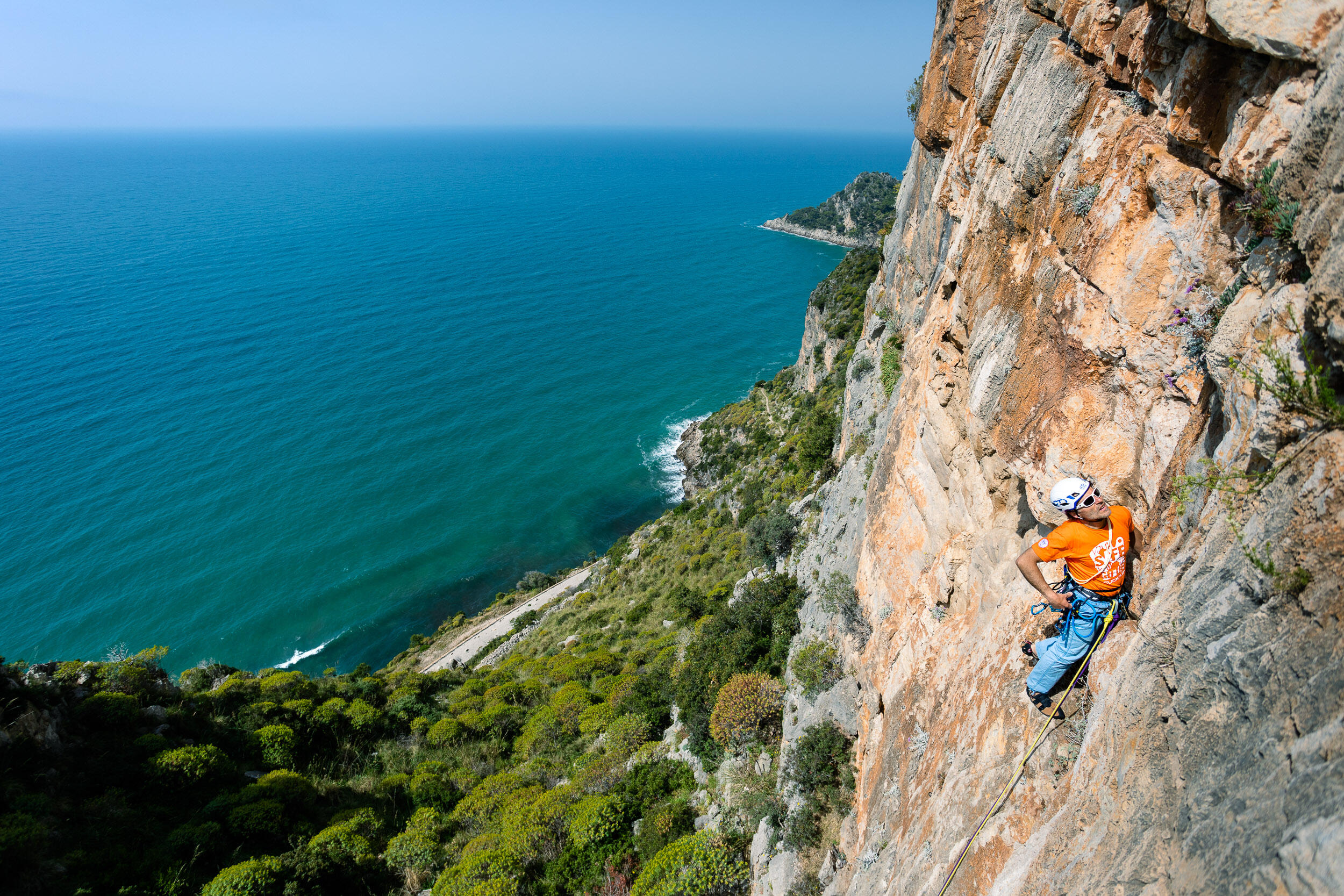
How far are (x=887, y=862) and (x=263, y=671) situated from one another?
98.9ft

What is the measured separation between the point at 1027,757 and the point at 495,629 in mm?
41717

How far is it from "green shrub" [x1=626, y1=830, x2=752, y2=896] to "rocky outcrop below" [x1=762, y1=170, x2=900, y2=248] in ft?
432

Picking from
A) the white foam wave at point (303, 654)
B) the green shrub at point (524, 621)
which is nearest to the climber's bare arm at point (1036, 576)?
the green shrub at point (524, 621)

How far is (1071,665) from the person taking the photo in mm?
7129

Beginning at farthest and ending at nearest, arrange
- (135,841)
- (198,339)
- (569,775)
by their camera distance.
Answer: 1. (198,339)
2. (569,775)
3. (135,841)

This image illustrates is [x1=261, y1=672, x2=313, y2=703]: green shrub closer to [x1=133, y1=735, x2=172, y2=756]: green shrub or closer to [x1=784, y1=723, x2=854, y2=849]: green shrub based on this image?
[x1=133, y1=735, x2=172, y2=756]: green shrub

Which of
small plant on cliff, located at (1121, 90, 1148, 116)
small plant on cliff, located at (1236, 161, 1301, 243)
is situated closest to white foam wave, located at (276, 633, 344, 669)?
small plant on cliff, located at (1121, 90, 1148, 116)

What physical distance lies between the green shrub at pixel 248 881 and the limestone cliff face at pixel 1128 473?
12349 mm

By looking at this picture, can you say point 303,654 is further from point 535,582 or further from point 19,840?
point 19,840

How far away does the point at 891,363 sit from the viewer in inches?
896

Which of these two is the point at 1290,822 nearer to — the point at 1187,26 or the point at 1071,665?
the point at 1071,665

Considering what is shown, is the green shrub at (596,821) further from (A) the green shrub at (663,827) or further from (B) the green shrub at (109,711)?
(B) the green shrub at (109,711)

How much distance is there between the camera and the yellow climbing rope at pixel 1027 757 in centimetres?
684

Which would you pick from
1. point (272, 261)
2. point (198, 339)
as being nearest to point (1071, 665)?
point (198, 339)
